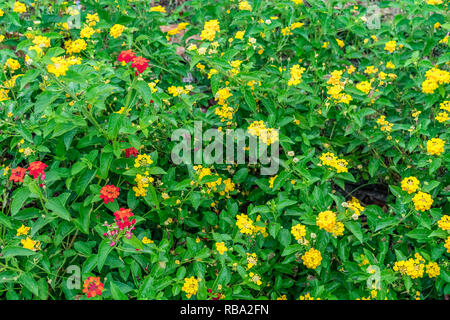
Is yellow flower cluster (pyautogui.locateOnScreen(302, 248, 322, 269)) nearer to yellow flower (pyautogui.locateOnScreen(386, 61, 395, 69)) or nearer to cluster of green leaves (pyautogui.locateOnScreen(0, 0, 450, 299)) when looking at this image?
cluster of green leaves (pyautogui.locateOnScreen(0, 0, 450, 299))

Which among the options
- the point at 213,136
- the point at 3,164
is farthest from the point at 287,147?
the point at 3,164

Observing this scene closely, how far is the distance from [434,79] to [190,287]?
71.9 inches

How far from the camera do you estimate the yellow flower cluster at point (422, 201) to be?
2297 millimetres

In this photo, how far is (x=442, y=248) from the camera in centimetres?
231

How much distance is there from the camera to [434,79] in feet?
8.73

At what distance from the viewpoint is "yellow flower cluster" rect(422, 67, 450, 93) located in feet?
8.68

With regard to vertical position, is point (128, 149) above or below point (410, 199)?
above

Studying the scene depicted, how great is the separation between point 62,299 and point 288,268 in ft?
4.03

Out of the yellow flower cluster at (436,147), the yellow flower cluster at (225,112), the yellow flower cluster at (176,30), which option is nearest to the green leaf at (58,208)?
the yellow flower cluster at (225,112)

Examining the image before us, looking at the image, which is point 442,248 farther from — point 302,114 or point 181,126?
point 181,126

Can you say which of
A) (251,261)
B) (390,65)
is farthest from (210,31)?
(251,261)

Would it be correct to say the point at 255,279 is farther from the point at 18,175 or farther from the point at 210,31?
the point at 210,31

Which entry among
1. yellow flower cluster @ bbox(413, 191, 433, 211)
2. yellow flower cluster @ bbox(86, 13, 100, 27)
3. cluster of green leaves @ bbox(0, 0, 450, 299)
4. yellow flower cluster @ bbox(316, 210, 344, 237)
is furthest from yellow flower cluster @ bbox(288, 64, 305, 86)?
yellow flower cluster @ bbox(86, 13, 100, 27)

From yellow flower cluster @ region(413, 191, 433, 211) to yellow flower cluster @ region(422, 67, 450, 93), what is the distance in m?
0.71
